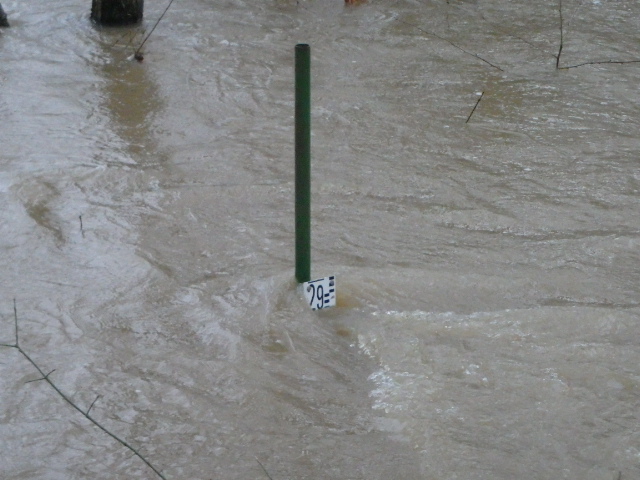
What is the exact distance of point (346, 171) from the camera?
17.1 ft

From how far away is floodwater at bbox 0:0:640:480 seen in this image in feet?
9.41

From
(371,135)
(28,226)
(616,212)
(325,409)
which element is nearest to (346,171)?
(371,135)

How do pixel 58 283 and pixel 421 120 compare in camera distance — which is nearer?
pixel 58 283

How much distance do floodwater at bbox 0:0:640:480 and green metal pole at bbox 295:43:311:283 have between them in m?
0.19

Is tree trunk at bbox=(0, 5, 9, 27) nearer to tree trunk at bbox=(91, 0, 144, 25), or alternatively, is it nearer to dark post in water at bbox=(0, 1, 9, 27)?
dark post in water at bbox=(0, 1, 9, 27)

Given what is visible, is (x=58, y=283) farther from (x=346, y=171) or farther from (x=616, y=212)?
(x=616, y=212)

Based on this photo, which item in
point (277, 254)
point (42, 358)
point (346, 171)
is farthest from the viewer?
point (346, 171)

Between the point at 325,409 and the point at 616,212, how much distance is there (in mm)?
2553

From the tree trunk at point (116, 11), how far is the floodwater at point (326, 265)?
90 centimetres

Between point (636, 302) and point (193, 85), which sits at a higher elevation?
point (636, 302)

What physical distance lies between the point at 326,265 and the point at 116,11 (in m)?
5.50

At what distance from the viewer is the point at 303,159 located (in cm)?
330

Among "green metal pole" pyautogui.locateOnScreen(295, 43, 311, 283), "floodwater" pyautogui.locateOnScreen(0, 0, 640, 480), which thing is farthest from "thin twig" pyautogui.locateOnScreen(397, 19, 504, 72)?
"green metal pole" pyautogui.locateOnScreen(295, 43, 311, 283)

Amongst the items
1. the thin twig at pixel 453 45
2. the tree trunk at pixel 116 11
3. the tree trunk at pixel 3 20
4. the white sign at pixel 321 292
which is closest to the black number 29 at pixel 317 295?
the white sign at pixel 321 292
